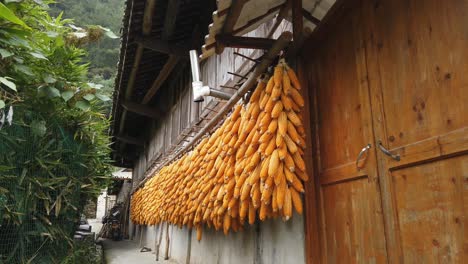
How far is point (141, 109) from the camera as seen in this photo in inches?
390

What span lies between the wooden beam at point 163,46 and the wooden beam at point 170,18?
0.16 m

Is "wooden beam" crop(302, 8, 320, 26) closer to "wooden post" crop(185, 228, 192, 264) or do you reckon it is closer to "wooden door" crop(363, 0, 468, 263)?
"wooden door" crop(363, 0, 468, 263)

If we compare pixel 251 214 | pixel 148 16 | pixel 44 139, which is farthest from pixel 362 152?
pixel 148 16

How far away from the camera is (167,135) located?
9.27 meters

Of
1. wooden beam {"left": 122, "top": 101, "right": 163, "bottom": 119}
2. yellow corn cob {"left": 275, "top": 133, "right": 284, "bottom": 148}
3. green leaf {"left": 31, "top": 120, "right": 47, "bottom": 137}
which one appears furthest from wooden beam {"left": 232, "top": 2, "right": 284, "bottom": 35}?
wooden beam {"left": 122, "top": 101, "right": 163, "bottom": 119}

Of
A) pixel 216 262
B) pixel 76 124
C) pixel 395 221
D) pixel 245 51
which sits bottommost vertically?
pixel 216 262

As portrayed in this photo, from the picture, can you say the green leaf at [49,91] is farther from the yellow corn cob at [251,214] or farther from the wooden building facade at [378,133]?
the yellow corn cob at [251,214]

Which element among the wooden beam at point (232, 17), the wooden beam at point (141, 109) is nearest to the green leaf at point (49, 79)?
the wooden beam at point (232, 17)

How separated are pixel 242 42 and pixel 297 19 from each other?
53 centimetres

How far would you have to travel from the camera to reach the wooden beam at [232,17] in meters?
2.23

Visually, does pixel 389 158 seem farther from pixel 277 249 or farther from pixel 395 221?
pixel 277 249

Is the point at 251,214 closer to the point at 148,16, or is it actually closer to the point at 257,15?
the point at 257,15

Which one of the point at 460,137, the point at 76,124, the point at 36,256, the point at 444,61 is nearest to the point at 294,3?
the point at 444,61

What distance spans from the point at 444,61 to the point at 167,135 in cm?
837
